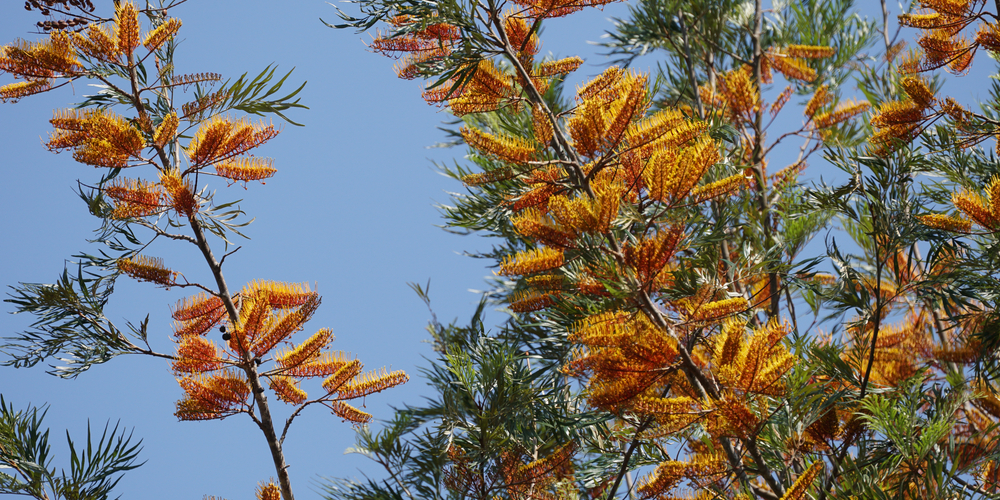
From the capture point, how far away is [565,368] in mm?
1837

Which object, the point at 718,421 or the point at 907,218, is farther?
the point at 907,218

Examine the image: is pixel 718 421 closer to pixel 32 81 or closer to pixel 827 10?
pixel 32 81

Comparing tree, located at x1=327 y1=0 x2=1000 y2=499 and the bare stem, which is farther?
the bare stem

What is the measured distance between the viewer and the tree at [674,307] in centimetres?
158

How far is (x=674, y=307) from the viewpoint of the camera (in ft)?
6.39

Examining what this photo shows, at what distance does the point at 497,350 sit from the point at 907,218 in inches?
54.2

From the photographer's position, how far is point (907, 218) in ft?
7.16

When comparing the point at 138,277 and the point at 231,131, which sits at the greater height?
the point at 231,131

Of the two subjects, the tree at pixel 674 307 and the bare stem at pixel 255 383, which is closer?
the tree at pixel 674 307

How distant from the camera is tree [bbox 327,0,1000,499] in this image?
1.58 meters

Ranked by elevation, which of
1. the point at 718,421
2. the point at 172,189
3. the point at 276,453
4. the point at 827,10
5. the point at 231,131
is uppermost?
the point at 827,10

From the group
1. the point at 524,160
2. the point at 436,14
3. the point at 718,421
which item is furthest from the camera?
the point at 436,14

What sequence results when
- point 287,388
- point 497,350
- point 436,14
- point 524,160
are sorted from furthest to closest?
1. point 497,350
2. point 287,388
3. point 436,14
4. point 524,160

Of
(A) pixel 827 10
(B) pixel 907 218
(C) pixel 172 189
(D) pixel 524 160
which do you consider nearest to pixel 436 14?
(D) pixel 524 160
